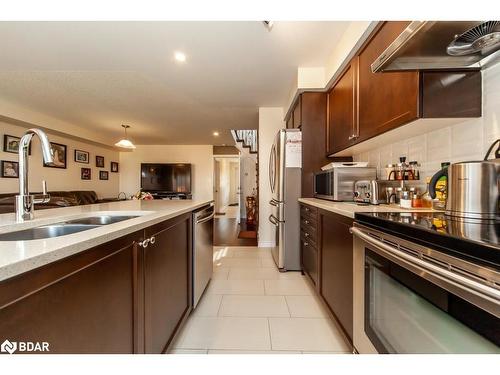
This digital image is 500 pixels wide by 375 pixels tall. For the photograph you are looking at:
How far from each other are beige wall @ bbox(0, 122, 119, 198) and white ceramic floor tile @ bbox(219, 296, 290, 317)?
16.2 feet

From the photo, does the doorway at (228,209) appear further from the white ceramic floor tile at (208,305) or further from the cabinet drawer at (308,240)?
the white ceramic floor tile at (208,305)

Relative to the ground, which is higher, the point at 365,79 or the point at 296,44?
the point at 296,44

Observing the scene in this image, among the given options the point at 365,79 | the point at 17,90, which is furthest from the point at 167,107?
the point at 365,79

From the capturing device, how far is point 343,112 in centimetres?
225

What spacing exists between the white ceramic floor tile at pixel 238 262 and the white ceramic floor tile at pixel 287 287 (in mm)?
575

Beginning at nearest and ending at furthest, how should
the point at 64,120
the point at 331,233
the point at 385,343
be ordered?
the point at 385,343 → the point at 331,233 → the point at 64,120

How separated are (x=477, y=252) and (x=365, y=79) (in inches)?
64.2

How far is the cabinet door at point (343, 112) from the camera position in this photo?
2.02 m

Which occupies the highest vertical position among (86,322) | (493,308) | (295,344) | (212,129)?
(212,129)

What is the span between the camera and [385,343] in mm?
943

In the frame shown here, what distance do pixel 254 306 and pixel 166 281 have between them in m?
0.96

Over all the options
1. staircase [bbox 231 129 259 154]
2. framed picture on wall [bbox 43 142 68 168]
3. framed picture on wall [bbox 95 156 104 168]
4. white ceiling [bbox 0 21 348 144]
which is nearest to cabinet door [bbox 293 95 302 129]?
white ceiling [bbox 0 21 348 144]

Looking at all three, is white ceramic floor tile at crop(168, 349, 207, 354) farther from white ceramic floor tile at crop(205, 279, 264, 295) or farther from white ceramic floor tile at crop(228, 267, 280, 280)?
white ceramic floor tile at crop(228, 267, 280, 280)

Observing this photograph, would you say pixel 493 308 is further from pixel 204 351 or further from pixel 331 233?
pixel 204 351
